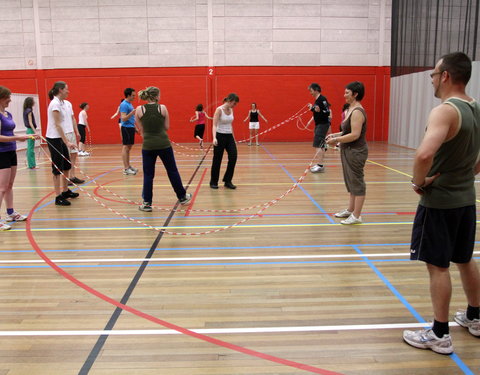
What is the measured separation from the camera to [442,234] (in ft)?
8.14

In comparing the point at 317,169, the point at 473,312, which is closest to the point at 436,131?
the point at 473,312

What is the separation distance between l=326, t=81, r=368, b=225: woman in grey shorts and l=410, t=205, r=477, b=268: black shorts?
2287 mm

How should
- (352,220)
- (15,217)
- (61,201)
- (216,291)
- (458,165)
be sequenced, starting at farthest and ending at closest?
(61,201) → (15,217) → (352,220) → (216,291) → (458,165)

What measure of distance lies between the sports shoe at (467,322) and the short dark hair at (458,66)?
5.03ft

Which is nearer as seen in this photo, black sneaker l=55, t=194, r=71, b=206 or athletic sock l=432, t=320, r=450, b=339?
athletic sock l=432, t=320, r=450, b=339

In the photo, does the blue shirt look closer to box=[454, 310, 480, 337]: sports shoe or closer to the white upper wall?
box=[454, 310, 480, 337]: sports shoe

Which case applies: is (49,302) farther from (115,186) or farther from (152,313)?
(115,186)

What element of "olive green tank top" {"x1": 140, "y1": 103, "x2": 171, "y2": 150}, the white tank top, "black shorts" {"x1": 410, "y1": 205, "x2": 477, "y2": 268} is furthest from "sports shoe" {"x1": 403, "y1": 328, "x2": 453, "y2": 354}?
the white tank top

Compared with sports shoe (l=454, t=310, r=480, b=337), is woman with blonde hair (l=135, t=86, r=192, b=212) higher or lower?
higher

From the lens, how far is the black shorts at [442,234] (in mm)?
2480

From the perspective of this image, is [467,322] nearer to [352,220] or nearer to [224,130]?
[352,220]

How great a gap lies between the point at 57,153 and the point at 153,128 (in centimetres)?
160

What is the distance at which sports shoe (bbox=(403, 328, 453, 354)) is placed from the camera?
2566 millimetres

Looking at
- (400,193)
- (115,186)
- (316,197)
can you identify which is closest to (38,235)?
(115,186)
